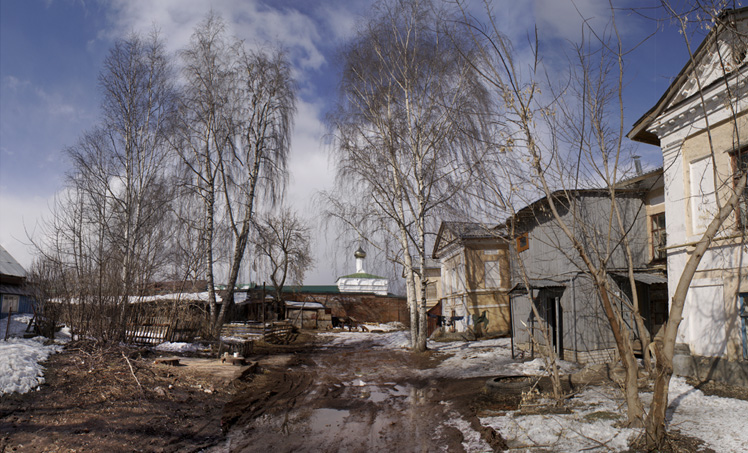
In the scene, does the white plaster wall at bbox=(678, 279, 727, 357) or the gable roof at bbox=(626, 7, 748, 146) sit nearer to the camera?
the gable roof at bbox=(626, 7, 748, 146)

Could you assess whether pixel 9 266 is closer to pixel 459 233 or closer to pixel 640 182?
pixel 459 233

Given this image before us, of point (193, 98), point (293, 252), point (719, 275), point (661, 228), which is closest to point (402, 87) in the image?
point (193, 98)

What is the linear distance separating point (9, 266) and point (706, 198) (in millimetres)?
37936

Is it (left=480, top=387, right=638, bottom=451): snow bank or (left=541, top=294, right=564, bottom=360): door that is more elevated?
(left=541, top=294, right=564, bottom=360): door

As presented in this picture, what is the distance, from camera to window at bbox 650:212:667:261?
1376 centimetres

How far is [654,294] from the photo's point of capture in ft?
46.8

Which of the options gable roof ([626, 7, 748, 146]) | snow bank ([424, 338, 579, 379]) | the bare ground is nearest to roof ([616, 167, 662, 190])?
gable roof ([626, 7, 748, 146])

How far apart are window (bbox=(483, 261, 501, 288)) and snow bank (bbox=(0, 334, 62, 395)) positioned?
59.2 ft

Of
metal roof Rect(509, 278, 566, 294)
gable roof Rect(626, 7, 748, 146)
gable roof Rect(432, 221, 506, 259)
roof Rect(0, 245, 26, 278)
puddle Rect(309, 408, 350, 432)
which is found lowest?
puddle Rect(309, 408, 350, 432)

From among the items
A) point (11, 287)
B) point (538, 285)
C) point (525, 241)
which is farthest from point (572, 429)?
point (11, 287)

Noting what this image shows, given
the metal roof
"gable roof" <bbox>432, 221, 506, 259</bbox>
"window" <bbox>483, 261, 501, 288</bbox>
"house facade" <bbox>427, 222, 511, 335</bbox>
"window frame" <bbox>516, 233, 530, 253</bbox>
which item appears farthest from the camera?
"window" <bbox>483, 261, 501, 288</bbox>

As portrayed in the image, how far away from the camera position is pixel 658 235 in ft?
45.7

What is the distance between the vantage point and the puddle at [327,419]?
791cm

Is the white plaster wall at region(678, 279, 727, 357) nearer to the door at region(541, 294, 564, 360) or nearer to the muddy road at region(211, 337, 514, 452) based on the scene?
the muddy road at region(211, 337, 514, 452)
